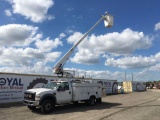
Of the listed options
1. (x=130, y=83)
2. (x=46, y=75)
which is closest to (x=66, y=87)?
(x=46, y=75)

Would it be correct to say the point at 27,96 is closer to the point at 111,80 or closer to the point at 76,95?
the point at 76,95

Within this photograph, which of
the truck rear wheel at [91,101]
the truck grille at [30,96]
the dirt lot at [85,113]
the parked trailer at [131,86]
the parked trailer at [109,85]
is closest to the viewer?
the dirt lot at [85,113]

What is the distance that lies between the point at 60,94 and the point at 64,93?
50 centimetres

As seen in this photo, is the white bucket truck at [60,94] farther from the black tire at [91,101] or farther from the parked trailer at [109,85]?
the parked trailer at [109,85]

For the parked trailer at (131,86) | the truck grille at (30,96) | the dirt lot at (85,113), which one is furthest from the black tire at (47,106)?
the parked trailer at (131,86)

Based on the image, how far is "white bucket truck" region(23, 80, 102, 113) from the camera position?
14.7 metres

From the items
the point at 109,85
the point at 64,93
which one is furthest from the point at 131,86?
the point at 64,93

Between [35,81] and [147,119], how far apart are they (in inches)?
555

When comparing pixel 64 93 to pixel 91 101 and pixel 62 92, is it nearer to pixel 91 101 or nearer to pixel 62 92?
pixel 62 92

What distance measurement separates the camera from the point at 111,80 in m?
39.7

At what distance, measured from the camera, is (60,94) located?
52.7ft

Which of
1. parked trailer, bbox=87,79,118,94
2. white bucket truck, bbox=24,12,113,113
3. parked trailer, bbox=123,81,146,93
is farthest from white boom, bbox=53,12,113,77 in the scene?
parked trailer, bbox=123,81,146,93

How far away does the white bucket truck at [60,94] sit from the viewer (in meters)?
14.7

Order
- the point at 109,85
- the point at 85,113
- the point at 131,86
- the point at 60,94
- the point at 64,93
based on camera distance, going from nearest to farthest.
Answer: the point at 85,113, the point at 60,94, the point at 64,93, the point at 109,85, the point at 131,86
